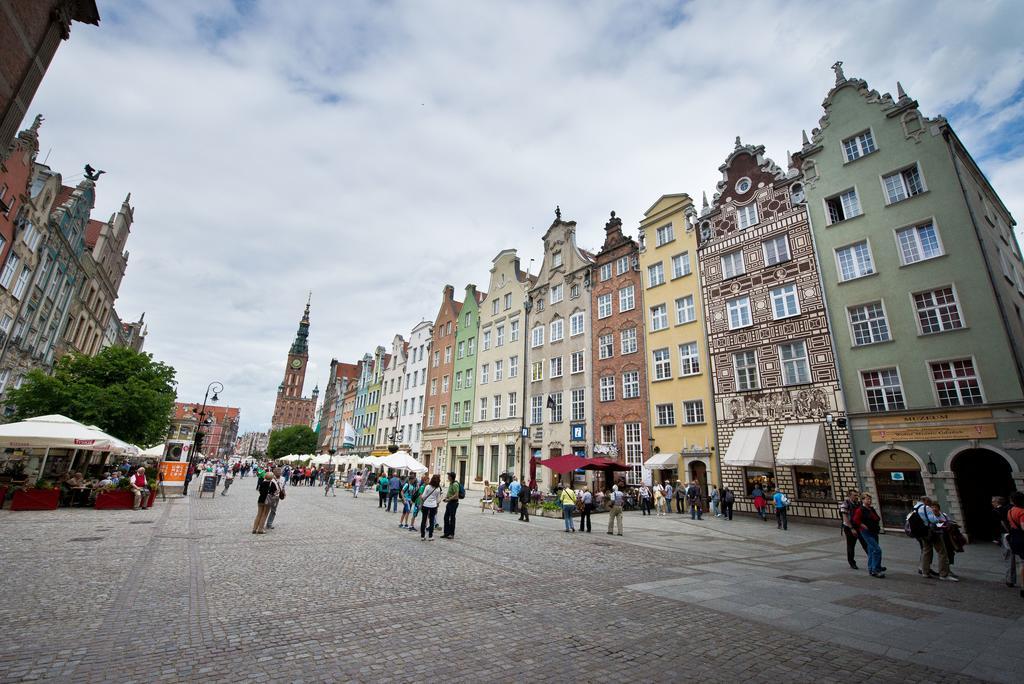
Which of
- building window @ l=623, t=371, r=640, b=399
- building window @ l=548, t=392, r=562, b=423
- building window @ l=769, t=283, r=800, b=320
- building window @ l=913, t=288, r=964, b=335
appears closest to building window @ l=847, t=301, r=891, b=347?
building window @ l=913, t=288, r=964, b=335

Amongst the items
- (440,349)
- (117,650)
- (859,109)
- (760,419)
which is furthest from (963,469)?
(440,349)

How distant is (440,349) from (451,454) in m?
12.2

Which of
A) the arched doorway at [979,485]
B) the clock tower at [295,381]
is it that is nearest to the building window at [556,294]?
the arched doorway at [979,485]

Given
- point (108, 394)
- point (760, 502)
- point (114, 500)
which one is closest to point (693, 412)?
point (760, 502)

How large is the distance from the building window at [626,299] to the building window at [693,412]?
749 centimetres

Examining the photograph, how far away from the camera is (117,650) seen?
4.76 metres

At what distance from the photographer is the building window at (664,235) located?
2853 centimetres

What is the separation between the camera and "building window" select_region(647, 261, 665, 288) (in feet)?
93.4

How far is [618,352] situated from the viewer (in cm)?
2983

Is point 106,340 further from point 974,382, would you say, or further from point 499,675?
point 974,382

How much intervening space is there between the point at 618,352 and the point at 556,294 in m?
8.49

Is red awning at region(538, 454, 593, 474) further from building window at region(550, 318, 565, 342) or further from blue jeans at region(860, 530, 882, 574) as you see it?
building window at region(550, 318, 565, 342)

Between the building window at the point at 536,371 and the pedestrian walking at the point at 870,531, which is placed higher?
the building window at the point at 536,371

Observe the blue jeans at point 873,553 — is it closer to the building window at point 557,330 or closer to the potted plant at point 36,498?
the potted plant at point 36,498
